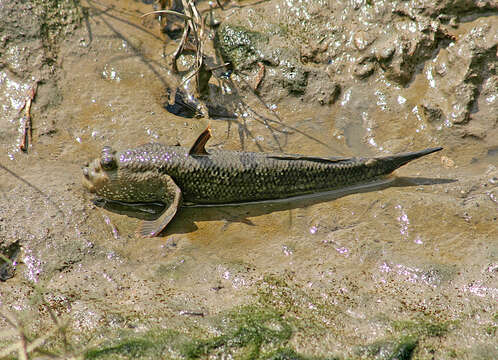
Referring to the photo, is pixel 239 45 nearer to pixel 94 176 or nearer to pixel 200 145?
pixel 200 145

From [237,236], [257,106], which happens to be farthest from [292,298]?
[257,106]

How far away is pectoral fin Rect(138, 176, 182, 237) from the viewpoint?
4461mm

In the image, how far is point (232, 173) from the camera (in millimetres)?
4703

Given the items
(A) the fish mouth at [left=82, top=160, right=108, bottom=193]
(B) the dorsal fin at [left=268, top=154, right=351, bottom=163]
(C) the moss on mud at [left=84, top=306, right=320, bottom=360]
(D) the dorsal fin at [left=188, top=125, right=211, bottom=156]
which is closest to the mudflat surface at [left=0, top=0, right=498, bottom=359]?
(C) the moss on mud at [left=84, top=306, right=320, bottom=360]

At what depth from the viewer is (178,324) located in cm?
352

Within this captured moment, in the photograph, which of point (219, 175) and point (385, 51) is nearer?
point (219, 175)

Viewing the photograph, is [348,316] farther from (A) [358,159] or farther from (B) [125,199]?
(B) [125,199]

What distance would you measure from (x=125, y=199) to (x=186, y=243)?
2.89ft

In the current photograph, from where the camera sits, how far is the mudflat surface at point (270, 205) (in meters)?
3.51

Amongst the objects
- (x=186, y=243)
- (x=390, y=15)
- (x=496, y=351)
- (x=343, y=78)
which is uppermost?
(x=390, y=15)

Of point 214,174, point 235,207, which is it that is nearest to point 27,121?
point 214,174

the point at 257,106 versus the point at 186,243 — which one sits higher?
the point at 257,106

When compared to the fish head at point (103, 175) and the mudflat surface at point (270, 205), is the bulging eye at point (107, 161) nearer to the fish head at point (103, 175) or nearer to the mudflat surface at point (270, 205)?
the fish head at point (103, 175)

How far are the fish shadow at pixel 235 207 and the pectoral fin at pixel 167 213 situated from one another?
0.35 feet
